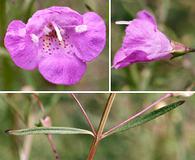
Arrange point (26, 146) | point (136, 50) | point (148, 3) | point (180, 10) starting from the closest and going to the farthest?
1. point (136, 50)
2. point (26, 146)
3. point (148, 3)
4. point (180, 10)

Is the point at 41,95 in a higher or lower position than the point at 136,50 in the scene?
lower

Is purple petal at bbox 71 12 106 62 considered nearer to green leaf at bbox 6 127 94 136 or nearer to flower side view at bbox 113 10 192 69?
flower side view at bbox 113 10 192 69

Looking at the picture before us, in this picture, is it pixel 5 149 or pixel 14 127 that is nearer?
pixel 14 127

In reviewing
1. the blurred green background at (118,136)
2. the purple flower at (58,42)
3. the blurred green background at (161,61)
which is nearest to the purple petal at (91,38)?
the purple flower at (58,42)

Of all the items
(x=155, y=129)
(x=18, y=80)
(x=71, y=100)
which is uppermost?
(x=18, y=80)

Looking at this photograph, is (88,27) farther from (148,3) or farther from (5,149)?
(5,149)

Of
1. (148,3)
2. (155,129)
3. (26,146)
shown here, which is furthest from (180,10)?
(26,146)
